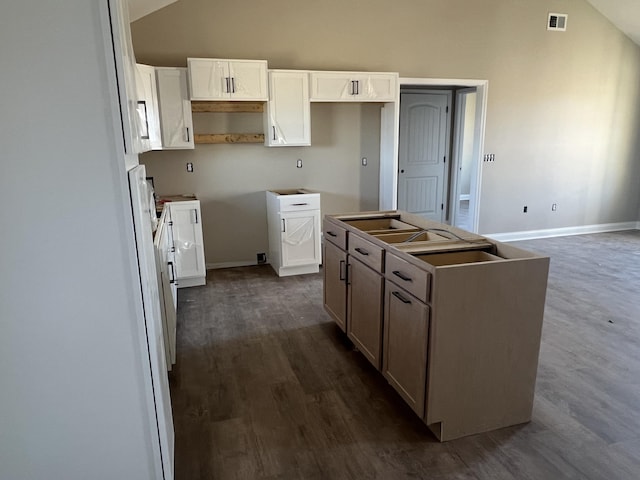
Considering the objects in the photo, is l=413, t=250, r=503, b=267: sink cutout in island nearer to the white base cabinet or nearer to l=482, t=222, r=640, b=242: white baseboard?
the white base cabinet

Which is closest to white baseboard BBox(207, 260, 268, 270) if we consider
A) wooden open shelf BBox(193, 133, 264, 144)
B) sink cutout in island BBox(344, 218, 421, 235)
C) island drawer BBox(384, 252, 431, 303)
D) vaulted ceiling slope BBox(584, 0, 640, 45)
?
wooden open shelf BBox(193, 133, 264, 144)

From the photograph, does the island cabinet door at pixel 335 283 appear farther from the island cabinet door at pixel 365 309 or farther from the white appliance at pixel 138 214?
the white appliance at pixel 138 214

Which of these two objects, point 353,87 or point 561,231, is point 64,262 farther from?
point 561,231

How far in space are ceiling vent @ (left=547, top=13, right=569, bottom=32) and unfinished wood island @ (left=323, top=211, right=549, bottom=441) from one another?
5.02 metres

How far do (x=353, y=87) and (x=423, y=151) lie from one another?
7.27 feet

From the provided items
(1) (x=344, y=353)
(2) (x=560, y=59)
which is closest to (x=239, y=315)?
(1) (x=344, y=353)

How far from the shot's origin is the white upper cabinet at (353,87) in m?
4.87

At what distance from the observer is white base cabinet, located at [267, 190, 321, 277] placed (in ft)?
15.4

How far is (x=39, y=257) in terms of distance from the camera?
133 cm

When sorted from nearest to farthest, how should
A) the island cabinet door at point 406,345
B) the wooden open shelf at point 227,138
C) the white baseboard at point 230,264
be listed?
1. the island cabinet door at point 406,345
2. the wooden open shelf at point 227,138
3. the white baseboard at point 230,264

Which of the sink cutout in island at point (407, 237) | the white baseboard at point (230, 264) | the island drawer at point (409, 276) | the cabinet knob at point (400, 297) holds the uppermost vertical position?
the sink cutout in island at point (407, 237)

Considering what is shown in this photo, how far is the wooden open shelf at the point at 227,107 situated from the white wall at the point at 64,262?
3594 mm

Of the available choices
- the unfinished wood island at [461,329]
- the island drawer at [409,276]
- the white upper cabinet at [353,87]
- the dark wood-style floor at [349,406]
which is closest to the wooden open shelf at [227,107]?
the white upper cabinet at [353,87]

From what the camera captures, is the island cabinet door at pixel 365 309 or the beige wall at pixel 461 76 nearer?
the island cabinet door at pixel 365 309
